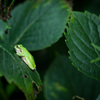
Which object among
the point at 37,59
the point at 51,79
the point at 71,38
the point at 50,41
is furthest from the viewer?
the point at 37,59

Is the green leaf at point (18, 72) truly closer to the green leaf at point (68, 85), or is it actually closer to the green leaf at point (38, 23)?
the green leaf at point (38, 23)

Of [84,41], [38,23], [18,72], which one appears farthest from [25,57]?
[38,23]

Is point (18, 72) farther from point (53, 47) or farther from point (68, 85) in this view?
point (53, 47)

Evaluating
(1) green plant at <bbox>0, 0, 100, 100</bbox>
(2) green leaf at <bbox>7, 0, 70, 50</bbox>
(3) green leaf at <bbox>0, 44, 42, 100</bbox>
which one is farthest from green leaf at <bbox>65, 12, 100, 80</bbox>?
(2) green leaf at <bbox>7, 0, 70, 50</bbox>

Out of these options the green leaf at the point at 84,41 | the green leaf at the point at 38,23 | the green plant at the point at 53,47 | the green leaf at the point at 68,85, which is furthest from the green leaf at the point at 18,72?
the green leaf at the point at 68,85

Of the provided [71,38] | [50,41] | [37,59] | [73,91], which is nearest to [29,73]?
[71,38]

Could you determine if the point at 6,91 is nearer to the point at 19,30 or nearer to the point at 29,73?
the point at 19,30

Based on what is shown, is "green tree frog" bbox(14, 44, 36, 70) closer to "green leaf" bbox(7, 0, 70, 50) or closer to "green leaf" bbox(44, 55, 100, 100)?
"green leaf" bbox(7, 0, 70, 50)
